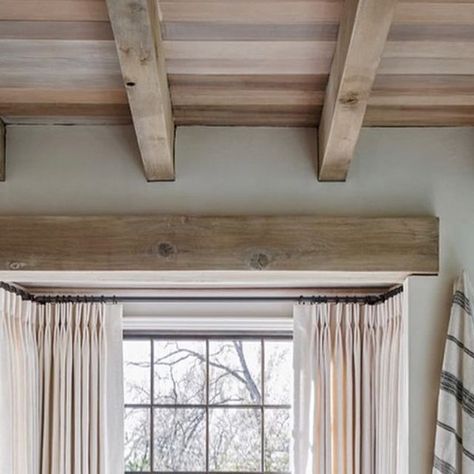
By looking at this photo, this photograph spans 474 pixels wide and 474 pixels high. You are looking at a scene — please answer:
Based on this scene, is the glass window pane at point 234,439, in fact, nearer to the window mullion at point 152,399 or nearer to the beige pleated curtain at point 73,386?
the window mullion at point 152,399

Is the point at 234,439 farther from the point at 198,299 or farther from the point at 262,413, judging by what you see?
the point at 198,299

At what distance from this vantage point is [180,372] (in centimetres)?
454

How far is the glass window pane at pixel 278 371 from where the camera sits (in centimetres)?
454

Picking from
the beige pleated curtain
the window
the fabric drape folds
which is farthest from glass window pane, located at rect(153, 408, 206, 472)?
the fabric drape folds

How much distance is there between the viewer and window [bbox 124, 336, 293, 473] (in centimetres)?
452

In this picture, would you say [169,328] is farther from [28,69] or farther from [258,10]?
[258,10]

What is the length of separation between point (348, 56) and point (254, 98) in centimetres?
64

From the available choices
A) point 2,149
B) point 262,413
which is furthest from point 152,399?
point 2,149

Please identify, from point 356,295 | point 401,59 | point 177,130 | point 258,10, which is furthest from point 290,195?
point 356,295

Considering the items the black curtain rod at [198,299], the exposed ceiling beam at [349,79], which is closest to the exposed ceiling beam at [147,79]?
the exposed ceiling beam at [349,79]

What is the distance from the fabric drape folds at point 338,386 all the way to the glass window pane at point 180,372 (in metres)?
0.56

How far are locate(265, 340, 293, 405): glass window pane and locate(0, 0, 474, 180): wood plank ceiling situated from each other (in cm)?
175

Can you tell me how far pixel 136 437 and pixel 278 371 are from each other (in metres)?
0.84

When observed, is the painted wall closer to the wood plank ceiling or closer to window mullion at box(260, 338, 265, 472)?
the wood plank ceiling
